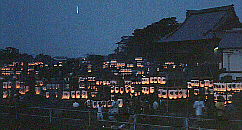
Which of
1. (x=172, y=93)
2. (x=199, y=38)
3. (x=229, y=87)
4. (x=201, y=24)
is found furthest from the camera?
(x=201, y=24)

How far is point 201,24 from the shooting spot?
28.1 meters

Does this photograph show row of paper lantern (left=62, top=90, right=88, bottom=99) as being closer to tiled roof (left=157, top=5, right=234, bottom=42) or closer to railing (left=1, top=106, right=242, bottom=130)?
railing (left=1, top=106, right=242, bottom=130)

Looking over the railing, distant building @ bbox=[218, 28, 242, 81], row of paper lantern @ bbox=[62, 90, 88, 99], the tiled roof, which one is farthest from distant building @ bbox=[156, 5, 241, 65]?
the railing

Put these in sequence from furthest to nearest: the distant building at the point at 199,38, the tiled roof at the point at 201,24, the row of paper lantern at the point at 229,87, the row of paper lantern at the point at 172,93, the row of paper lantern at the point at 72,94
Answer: the tiled roof at the point at 201,24 → the distant building at the point at 199,38 → the row of paper lantern at the point at 72,94 → the row of paper lantern at the point at 229,87 → the row of paper lantern at the point at 172,93

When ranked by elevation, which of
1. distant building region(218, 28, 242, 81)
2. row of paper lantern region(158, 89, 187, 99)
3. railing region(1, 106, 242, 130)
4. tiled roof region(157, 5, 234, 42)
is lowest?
railing region(1, 106, 242, 130)

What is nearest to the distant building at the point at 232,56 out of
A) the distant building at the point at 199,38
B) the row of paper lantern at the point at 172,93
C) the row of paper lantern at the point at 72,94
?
the distant building at the point at 199,38

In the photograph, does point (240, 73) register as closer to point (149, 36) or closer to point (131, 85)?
point (131, 85)

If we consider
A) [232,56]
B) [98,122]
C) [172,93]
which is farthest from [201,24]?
[98,122]

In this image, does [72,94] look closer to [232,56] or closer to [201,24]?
[232,56]

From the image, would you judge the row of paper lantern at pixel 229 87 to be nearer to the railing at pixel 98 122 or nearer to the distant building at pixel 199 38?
the railing at pixel 98 122

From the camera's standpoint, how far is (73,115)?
442 inches

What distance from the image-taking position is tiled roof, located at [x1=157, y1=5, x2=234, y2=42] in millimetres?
25552

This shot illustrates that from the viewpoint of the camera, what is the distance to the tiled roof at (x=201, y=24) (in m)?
25.6

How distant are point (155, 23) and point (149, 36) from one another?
229 cm
